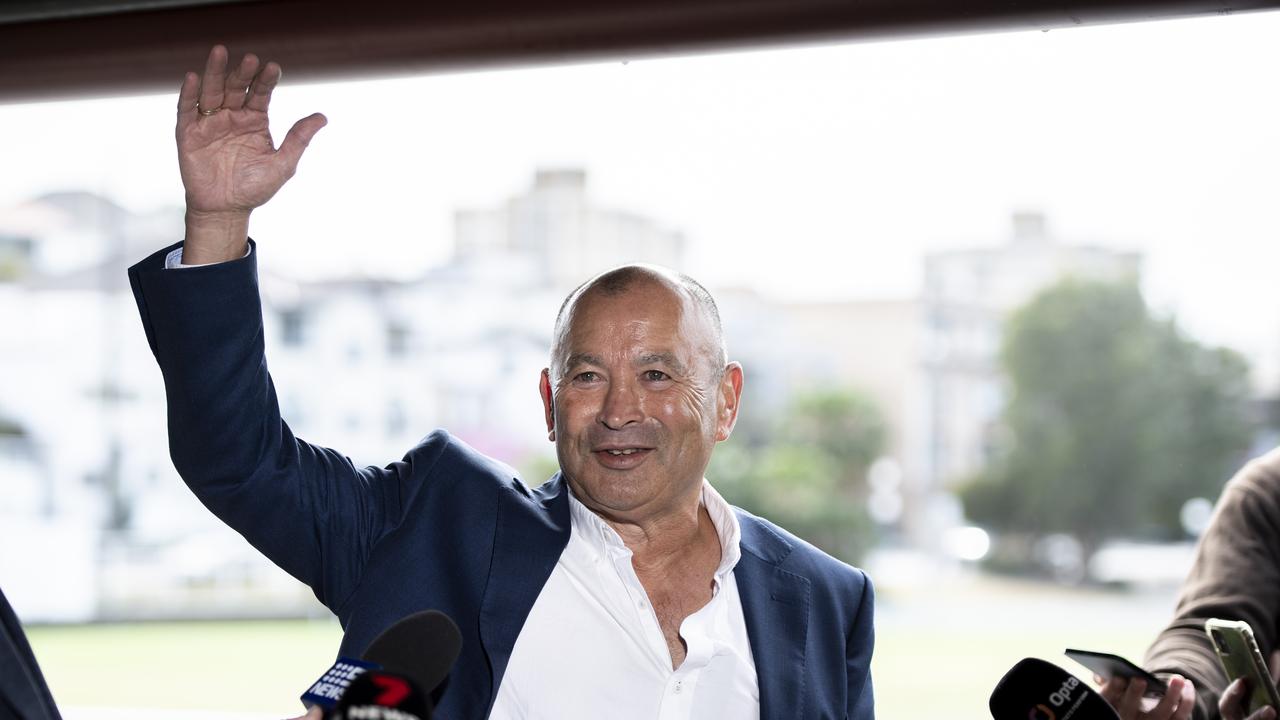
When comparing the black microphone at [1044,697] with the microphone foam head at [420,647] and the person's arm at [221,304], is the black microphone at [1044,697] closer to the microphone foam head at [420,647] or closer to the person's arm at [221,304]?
the microphone foam head at [420,647]

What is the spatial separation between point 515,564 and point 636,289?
46 cm

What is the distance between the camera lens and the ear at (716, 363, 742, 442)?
6.13 ft

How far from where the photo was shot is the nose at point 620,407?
5.47 feet

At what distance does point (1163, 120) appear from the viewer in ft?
78.7

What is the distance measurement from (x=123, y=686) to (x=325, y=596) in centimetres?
2943

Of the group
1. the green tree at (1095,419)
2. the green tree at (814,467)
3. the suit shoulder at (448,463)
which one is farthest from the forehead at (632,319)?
the green tree at (1095,419)

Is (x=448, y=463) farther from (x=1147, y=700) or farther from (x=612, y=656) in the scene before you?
(x=1147, y=700)

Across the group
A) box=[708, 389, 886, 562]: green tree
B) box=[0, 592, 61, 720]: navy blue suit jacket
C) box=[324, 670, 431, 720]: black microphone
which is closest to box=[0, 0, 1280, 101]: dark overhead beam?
box=[0, 592, 61, 720]: navy blue suit jacket

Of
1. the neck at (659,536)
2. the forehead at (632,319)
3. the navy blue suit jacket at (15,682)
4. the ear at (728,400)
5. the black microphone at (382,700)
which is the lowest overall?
the neck at (659,536)

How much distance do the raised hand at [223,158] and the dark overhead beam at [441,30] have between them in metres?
0.61

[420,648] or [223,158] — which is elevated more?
[223,158]

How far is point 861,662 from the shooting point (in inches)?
71.0

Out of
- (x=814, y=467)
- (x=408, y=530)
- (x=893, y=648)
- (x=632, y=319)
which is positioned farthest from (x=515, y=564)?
(x=893, y=648)

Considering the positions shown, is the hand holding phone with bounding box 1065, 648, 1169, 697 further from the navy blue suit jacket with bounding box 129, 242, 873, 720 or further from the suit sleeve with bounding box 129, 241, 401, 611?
the suit sleeve with bounding box 129, 241, 401, 611
